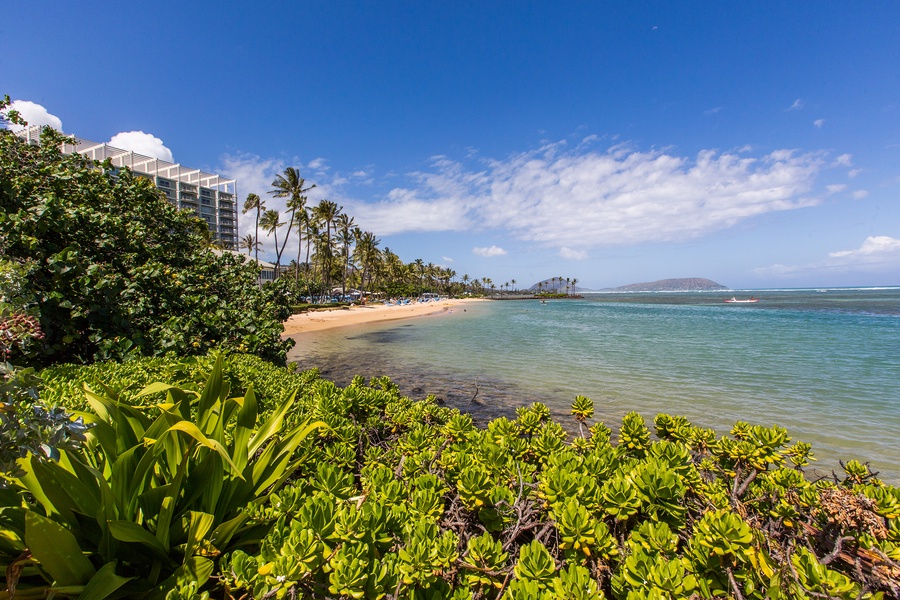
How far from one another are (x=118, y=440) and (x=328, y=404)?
1442 millimetres

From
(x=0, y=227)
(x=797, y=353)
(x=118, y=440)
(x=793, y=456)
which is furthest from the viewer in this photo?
(x=797, y=353)

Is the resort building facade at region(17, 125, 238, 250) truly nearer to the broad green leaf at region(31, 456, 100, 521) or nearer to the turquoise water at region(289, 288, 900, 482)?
the turquoise water at region(289, 288, 900, 482)

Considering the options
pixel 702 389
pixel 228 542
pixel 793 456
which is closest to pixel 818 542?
pixel 793 456

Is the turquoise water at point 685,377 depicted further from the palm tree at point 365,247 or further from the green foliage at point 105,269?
the palm tree at point 365,247

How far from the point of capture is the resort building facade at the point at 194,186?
252ft

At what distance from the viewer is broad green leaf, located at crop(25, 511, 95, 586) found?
119 centimetres

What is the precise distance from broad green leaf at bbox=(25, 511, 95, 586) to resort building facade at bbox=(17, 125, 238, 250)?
284ft

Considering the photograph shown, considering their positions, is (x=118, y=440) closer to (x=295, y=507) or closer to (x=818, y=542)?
(x=295, y=507)

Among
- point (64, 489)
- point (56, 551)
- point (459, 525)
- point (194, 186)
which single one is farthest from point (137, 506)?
point (194, 186)

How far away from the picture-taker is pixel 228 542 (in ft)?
5.73

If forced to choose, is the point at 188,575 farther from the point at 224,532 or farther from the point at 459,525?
the point at 459,525

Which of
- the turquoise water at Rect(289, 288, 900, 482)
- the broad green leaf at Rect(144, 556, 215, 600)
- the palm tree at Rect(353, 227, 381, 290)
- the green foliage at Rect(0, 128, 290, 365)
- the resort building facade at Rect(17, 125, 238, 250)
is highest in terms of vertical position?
the resort building facade at Rect(17, 125, 238, 250)

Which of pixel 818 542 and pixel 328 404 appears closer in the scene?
pixel 818 542

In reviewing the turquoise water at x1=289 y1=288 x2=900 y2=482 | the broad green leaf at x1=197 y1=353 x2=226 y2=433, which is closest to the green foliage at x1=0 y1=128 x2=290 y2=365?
the broad green leaf at x1=197 y1=353 x2=226 y2=433
